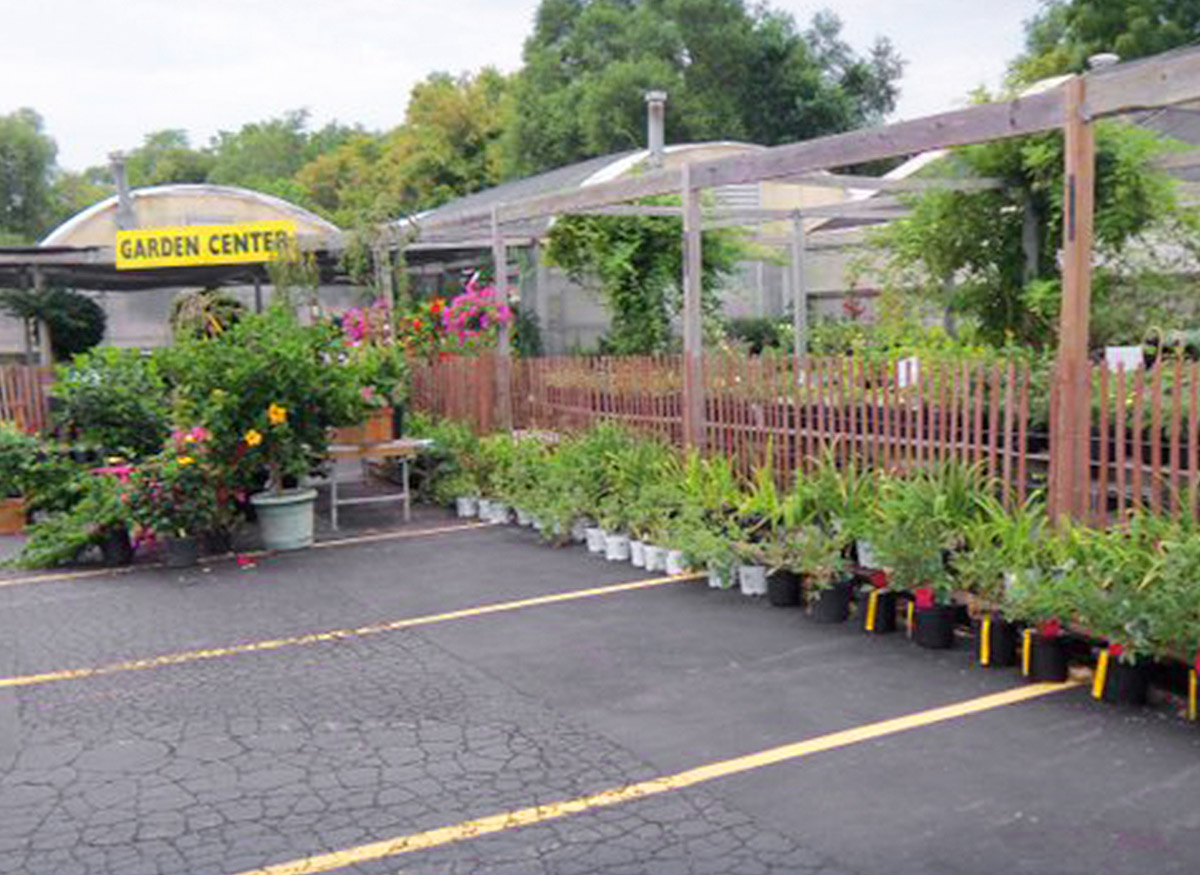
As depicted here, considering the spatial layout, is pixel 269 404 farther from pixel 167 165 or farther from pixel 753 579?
pixel 167 165

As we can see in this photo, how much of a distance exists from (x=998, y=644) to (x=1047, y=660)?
281mm

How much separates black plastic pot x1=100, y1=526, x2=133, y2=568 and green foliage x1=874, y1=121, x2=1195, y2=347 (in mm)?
6714

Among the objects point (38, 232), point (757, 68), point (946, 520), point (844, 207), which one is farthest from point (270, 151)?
point (946, 520)

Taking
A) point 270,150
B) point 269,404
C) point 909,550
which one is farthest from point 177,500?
point 270,150

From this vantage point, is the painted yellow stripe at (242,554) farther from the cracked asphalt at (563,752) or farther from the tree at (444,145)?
the tree at (444,145)

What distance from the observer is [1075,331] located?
5.60 m

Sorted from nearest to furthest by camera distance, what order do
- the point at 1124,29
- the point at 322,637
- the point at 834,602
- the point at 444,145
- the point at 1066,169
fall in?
the point at 1066,169 → the point at 834,602 → the point at 322,637 → the point at 1124,29 → the point at 444,145

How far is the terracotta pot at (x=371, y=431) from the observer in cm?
1041

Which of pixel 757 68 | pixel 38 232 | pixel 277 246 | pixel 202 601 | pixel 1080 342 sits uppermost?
pixel 757 68

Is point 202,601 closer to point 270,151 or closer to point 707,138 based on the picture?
point 707,138

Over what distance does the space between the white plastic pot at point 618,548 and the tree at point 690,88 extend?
2718 cm

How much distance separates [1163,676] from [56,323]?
16574 mm

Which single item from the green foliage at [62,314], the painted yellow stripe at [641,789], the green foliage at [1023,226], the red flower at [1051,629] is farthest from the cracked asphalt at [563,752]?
the green foliage at [62,314]

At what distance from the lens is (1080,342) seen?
5598mm
